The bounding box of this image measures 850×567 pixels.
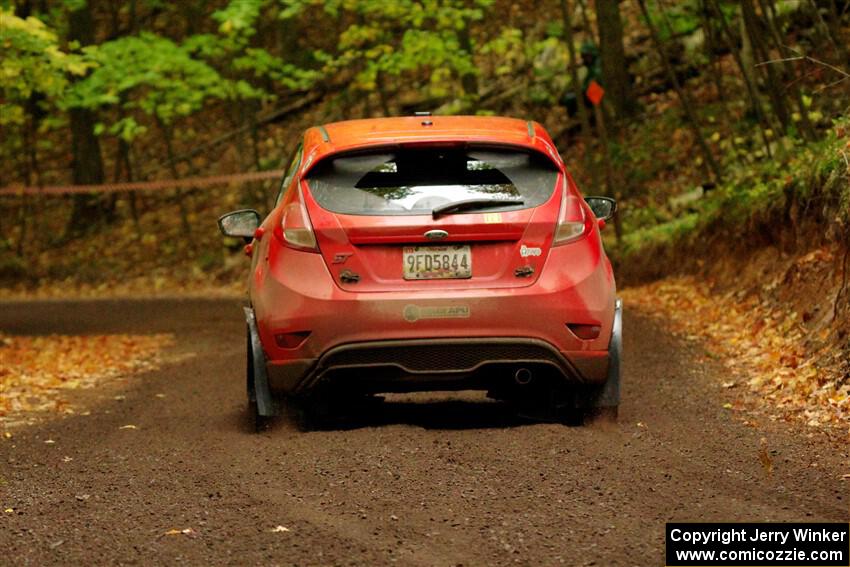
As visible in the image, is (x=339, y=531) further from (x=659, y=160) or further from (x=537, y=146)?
(x=659, y=160)

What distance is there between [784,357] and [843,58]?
3.94m

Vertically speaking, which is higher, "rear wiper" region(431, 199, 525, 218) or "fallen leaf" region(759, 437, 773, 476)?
"rear wiper" region(431, 199, 525, 218)

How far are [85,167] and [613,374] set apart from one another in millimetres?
27357

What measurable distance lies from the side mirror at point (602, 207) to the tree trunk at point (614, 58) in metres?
17.1

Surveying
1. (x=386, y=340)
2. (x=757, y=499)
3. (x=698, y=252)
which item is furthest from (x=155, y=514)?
(x=698, y=252)

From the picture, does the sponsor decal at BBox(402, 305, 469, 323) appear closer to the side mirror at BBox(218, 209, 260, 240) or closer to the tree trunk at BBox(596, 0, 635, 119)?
the side mirror at BBox(218, 209, 260, 240)

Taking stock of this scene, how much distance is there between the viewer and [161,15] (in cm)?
4103

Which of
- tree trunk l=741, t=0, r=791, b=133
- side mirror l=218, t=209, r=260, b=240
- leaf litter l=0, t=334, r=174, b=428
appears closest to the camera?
side mirror l=218, t=209, r=260, b=240

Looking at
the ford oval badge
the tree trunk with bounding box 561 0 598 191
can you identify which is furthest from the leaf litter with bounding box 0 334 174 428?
the tree trunk with bounding box 561 0 598 191

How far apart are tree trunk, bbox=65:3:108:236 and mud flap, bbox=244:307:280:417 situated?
82.0 ft

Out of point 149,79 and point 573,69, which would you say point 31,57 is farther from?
point 573,69

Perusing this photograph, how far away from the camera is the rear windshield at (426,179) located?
7.51 metres

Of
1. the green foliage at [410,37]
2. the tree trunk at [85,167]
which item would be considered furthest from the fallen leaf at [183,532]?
Answer: the tree trunk at [85,167]

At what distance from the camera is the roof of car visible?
301 inches
